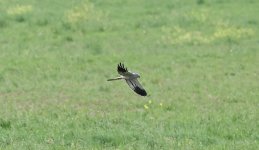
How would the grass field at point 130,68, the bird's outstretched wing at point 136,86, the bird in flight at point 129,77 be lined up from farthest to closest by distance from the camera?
the grass field at point 130,68, the bird's outstretched wing at point 136,86, the bird in flight at point 129,77

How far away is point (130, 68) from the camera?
15.9 metres

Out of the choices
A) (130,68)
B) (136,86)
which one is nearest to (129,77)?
(136,86)

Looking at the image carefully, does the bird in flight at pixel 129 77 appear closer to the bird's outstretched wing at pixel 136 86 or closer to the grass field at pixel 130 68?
the bird's outstretched wing at pixel 136 86

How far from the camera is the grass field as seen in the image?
29.8ft

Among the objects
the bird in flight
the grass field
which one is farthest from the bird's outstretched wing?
the grass field

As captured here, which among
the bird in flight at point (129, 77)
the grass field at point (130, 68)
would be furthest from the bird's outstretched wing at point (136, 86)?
the grass field at point (130, 68)

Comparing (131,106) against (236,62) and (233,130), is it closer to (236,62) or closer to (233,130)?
(233,130)

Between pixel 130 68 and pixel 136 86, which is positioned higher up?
pixel 136 86

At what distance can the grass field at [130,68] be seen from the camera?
908 centimetres

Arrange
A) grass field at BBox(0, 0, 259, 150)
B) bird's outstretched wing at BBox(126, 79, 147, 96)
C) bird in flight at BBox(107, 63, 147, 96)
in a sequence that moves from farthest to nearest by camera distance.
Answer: grass field at BBox(0, 0, 259, 150) < bird's outstretched wing at BBox(126, 79, 147, 96) < bird in flight at BBox(107, 63, 147, 96)

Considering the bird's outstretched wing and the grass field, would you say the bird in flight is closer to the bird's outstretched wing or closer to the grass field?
the bird's outstretched wing

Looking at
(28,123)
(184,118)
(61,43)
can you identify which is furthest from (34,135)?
(61,43)

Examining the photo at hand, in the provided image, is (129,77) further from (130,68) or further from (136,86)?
(130,68)

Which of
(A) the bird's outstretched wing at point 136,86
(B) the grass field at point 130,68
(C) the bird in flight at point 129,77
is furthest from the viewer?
(B) the grass field at point 130,68
